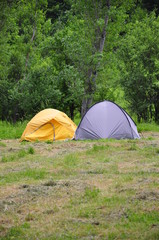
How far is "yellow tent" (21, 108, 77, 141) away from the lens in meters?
16.3

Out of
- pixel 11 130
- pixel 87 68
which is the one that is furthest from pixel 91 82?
pixel 11 130

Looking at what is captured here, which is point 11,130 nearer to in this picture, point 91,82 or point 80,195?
point 91,82

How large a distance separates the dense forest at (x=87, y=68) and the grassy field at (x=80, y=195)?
853 cm

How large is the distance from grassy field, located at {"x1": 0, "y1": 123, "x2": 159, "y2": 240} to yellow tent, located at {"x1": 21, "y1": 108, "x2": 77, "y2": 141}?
13.5 feet

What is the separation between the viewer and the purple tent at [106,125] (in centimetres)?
1602

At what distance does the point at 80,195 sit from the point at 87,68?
44.6 ft

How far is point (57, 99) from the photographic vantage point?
2052 centimetres

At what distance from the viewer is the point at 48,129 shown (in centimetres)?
1645

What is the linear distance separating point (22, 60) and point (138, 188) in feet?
55.2

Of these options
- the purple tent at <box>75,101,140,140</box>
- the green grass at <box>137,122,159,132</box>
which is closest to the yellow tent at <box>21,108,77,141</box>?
the purple tent at <box>75,101,140,140</box>

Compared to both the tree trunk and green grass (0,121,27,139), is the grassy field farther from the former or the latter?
the tree trunk

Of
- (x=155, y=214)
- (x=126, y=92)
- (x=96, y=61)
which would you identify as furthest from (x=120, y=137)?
(x=155, y=214)

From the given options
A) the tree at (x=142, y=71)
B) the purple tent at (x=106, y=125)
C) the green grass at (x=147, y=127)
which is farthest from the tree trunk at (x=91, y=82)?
the purple tent at (x=106, y=125)

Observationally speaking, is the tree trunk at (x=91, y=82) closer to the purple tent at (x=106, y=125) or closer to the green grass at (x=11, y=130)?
the green grass at (x=11, y=130)
